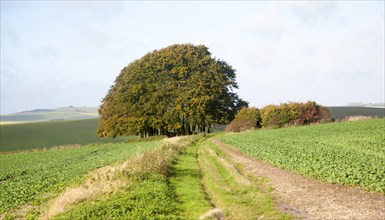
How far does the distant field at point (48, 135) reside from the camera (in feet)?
270

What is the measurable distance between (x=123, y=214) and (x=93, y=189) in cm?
424

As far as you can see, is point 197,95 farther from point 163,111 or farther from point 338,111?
point 338,111

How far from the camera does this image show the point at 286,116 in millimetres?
64750

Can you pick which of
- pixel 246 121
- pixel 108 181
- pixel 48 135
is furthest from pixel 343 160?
pixel 48 135

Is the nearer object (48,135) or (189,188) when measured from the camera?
(189,188)

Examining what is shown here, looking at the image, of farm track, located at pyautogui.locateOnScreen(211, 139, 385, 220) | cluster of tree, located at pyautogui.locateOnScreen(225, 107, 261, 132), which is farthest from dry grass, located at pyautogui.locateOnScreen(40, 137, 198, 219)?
cluster of tree, located at pyautogui.locateOnScreen(225, 107, 261, 132)

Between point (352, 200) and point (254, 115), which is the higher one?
point (254, 115)

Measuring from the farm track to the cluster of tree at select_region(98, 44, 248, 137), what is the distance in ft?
157

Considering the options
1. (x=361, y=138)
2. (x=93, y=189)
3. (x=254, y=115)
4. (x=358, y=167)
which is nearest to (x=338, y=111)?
(x=254, y=115)

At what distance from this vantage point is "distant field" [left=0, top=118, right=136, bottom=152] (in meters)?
82.3

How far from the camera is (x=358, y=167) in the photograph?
18203mm

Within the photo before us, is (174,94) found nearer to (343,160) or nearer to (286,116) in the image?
(286,116)

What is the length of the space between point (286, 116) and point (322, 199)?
51004 millimetres

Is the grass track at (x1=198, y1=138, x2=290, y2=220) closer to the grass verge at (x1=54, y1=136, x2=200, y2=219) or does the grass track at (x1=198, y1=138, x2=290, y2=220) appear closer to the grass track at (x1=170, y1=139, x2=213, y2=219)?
the grass track at (x1=170, y1=139, x2=213, y2=219)
